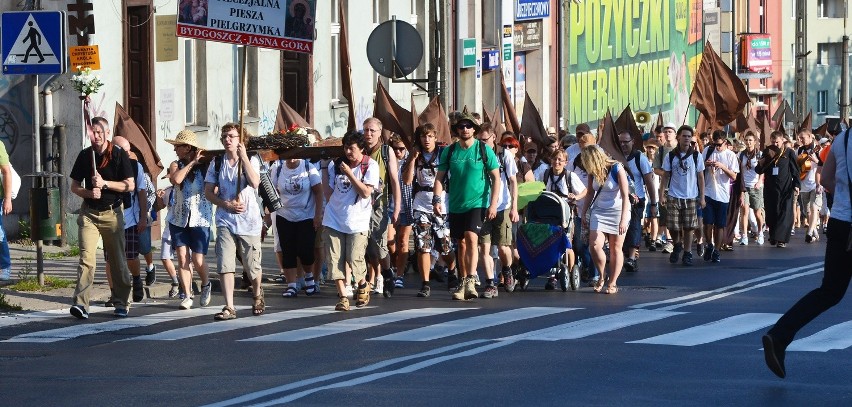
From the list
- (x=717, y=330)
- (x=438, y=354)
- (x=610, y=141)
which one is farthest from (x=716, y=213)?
(x=438, y=354)

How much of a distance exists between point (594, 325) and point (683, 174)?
911 cm

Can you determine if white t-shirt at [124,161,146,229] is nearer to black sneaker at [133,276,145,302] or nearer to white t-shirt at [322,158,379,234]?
black sneaker at [133,276,145,302]

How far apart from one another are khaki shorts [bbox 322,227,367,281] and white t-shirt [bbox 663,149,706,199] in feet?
24.8

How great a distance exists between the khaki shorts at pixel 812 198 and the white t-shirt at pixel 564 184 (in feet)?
31.7

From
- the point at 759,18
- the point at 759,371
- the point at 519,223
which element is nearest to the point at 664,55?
the point at 759,18

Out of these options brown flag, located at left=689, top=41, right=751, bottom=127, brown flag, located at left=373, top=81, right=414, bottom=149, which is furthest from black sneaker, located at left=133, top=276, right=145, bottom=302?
brown flag, located at left=689, top=41, right=751, bottom=127

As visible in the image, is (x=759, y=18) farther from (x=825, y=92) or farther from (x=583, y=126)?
(x=583, y=126)

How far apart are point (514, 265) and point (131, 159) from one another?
446cm

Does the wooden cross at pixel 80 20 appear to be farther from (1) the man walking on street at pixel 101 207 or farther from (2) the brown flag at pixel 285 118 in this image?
(1) the man walking on street at pixel 101 207

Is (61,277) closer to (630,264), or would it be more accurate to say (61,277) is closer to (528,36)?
(630,264)

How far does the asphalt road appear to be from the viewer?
33.7ft

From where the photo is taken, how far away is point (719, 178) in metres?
23.9

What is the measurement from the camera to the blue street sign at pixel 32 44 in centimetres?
1719

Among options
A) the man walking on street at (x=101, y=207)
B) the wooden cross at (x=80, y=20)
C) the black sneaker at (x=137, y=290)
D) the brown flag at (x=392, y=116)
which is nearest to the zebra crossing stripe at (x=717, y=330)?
the man walking on street at (x=101, y=207)
